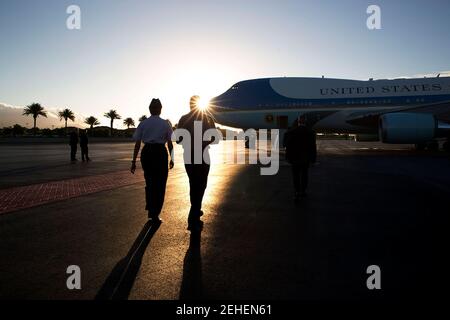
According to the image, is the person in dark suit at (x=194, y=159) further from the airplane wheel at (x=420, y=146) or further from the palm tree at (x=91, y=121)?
the palm tree at (x=91, y=121)


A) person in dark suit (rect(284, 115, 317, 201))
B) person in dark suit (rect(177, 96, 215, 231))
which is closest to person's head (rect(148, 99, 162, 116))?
person in dark suit (rect(177, 96, 215, 231))

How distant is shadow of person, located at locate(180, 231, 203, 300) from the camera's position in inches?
108

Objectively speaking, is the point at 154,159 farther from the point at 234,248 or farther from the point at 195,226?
the point at 234,248

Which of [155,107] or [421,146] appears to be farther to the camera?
[421,146]

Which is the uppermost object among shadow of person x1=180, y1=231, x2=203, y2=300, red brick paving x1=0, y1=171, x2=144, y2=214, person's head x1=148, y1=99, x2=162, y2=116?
person's head x1=148, y1=99, x2=162, y2=116

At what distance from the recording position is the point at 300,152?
6703 mm

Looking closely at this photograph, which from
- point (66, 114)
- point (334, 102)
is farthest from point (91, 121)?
point (334, 102)

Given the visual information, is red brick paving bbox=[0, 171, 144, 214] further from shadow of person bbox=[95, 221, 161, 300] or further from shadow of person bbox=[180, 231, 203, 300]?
shadow of person bbox=[180, 231, 203, 300]

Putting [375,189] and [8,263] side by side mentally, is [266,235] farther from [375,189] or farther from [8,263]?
[375,189]

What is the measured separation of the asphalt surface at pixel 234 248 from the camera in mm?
2826

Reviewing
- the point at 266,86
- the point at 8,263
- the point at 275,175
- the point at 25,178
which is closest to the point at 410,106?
the point at 266,86

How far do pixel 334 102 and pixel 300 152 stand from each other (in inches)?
574

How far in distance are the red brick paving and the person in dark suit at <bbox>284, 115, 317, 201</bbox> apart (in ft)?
14.5
